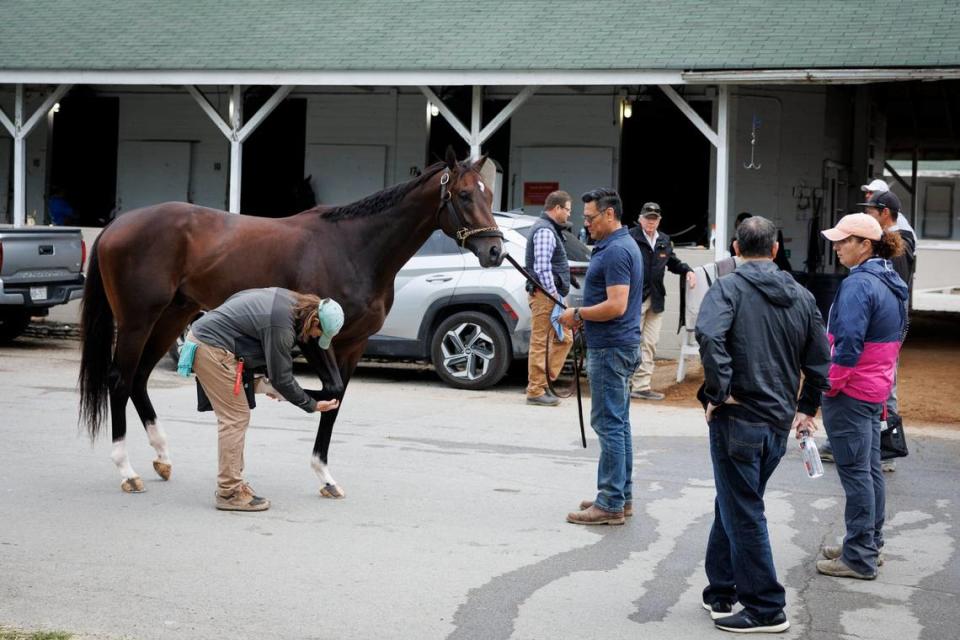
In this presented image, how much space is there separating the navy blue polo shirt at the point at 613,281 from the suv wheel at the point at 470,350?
20.3ft

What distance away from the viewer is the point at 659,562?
6.96 metres

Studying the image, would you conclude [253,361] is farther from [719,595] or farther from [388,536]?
[719,595]

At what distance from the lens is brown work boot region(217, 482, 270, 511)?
7801 mm

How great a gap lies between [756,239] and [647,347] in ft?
27.2

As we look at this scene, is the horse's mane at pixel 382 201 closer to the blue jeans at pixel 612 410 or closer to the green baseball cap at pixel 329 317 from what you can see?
the green baseball cap at pixel 329 317

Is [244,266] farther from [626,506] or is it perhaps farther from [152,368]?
[626,506]

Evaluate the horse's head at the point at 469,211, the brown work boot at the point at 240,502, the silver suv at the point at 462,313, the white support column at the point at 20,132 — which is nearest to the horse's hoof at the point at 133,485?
the brown work boot at the point at 240,502

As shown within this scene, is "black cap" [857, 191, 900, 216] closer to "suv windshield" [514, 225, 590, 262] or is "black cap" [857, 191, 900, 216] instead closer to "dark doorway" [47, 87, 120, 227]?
"suv windshield" [514, 225, 590, 262]

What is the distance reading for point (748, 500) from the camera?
18.6 feet

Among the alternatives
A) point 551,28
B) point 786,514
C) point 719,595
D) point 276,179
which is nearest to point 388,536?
point 719,595

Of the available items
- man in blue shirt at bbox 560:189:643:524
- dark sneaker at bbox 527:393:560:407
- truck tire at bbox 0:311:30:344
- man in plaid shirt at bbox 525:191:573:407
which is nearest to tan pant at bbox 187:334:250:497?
man in blue shirt at bbox 560:189:643:524

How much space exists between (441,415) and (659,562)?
5.33m

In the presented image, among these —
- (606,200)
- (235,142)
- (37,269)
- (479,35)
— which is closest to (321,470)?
(606,200)

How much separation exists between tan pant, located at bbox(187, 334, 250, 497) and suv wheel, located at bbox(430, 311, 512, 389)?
6338 millimetres
